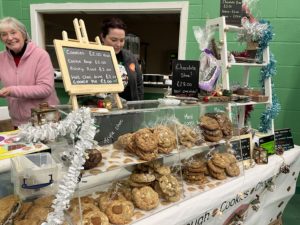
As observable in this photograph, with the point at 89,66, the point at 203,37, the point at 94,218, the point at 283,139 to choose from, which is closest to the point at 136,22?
the point at 203,37

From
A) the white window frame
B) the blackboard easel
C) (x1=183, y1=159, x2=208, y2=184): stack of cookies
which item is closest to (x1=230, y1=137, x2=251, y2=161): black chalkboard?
(x1=183, y1=159, x2=208, y2=184): stack of cookies

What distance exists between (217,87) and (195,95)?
0.80 feet

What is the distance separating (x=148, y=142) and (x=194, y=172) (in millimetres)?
488

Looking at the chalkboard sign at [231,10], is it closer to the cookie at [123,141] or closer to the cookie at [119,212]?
the cookie at [123,141]

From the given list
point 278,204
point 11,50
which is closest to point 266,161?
point 278,204

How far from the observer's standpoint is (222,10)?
6.55 feet

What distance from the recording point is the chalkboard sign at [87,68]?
118 cm

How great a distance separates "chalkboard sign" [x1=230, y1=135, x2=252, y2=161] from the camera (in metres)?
1.91

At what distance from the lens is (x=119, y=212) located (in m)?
1.25

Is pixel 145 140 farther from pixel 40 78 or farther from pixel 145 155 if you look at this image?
pixel 40 78

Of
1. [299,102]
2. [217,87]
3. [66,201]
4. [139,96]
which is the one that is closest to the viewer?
[66,201]

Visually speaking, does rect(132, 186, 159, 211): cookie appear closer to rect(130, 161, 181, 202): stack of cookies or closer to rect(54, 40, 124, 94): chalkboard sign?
rect(130, 161, 181, 202): stack of cookies

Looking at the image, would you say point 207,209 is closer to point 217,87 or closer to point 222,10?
point 217,87

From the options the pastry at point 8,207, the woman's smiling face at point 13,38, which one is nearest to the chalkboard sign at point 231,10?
the woman's smiling face at point 13,38
